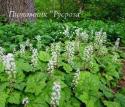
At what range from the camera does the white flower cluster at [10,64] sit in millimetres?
4395

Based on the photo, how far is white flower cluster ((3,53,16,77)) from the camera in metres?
4.39

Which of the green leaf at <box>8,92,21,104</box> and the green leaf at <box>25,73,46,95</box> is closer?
the green leaf at <box>8,92,21,104</box>

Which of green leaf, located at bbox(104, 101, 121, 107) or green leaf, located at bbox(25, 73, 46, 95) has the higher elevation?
green leaf, located at bbox(25, 73, 46, 95)

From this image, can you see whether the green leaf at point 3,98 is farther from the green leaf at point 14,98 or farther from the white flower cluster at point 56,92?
the white flower cluster at point 56,92

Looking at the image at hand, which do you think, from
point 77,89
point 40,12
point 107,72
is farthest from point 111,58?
point 40,12

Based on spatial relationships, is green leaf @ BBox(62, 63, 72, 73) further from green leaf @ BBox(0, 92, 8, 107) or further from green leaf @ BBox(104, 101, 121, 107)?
green leaf @ BBox(0, 92, 8, 107)

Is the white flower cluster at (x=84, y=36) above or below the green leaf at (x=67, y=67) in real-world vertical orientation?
above

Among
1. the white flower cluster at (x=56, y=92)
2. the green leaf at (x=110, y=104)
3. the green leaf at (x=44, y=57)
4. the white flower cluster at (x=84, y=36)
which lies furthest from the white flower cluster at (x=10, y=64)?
the white flower cluster at (x=84, y=36)

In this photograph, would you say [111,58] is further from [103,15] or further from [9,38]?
[103,15]

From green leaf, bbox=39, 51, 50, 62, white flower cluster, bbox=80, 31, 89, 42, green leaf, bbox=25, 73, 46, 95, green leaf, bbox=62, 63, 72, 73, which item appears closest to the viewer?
green leaf, bbox=25, 73, 46, 95

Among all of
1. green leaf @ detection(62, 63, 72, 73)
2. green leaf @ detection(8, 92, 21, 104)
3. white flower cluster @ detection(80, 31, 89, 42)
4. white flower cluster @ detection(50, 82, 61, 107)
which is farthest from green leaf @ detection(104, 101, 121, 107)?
white flower cluster @ detection(80, 31, 89, 42)

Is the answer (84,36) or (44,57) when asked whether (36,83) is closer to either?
(44,57)

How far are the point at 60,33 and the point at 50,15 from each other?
8.29 meters

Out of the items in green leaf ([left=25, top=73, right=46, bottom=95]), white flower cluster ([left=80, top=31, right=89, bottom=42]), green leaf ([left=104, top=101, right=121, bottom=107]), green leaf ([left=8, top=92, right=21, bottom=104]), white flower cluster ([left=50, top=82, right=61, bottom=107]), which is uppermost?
white flower cluster ([left=50, top=82, right=61, bottom=107])
